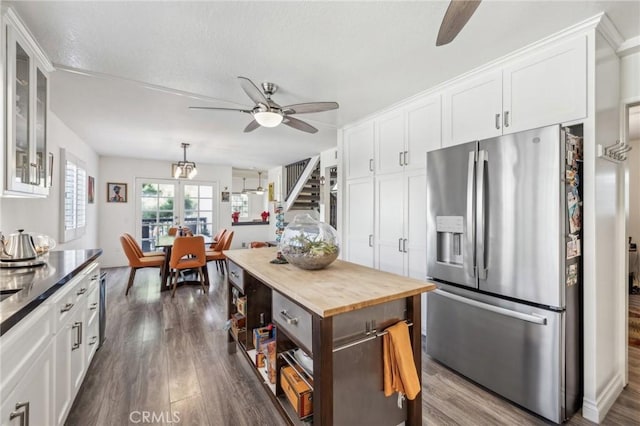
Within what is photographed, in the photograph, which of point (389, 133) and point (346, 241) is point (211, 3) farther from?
point (346, 241)

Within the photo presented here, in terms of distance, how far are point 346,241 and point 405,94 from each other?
6.62ft

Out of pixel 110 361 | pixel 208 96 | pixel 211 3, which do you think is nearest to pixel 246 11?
pixel 211 3

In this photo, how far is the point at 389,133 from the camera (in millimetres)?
3303

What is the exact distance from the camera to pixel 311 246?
1.87 meters

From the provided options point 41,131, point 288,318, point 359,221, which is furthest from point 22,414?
point 359,221

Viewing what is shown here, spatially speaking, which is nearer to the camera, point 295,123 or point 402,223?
point 295,123

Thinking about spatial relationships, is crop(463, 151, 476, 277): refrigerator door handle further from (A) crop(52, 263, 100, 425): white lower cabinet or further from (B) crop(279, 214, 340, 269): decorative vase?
(A) crop(52, 263, 100, 425): white lower cabinet

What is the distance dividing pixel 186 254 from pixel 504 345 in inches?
160

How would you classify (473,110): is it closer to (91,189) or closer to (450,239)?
(450,239)

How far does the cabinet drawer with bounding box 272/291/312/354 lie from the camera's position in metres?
1.40

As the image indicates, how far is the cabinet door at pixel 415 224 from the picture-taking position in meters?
2.85

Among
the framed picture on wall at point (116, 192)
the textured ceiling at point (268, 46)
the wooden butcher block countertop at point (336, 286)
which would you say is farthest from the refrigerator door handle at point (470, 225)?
the framed picture on wall at point (116, 192)

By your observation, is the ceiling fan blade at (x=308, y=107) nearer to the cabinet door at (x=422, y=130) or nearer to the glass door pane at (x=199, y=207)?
the cabinet door at (x=422, y=130)

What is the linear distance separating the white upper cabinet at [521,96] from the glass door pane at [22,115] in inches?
126
